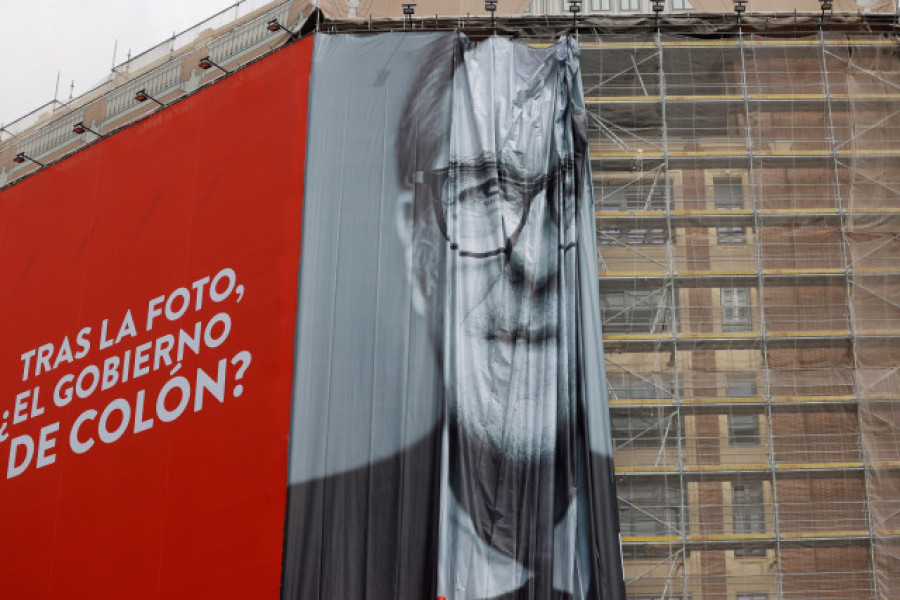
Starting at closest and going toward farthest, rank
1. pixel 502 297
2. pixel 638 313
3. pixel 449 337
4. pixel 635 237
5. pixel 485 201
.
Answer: pixel 449 337 < pixel 502 297 < pixel 485 201 < pixel 638 313 < pixel 635 237

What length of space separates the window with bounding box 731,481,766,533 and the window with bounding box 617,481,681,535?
870 millimetres

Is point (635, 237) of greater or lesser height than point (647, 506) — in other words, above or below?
above

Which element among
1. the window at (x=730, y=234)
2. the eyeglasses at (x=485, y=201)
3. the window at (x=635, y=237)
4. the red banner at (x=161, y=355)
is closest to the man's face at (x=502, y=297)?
the eyeglasses at (x=485, y=201)

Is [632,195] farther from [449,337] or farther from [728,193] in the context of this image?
[449,337]

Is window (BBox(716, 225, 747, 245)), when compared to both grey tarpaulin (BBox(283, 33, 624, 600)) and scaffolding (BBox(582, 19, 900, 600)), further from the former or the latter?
grey tarpaulin (BBox(283, 33, 624, 600))

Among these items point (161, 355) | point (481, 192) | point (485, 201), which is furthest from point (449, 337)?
point (161, 355)

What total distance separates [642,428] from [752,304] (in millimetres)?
2677

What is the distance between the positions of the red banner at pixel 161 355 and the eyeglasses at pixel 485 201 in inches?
94.4

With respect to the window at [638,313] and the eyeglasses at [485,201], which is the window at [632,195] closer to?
the eyeglasses at [485,201]

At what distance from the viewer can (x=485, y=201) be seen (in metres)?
20.2

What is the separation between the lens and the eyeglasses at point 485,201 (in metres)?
20.0

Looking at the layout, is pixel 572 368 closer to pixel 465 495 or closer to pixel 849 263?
pixel 465 495

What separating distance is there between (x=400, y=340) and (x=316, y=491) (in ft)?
8.23

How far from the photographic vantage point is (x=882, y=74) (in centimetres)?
2166
